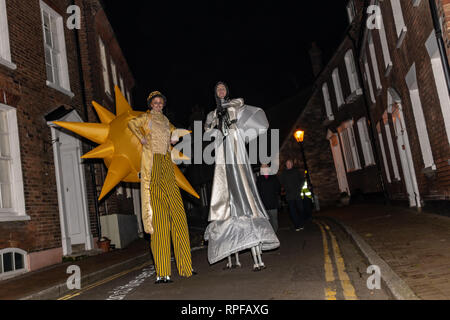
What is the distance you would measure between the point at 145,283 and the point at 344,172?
19.3 metres

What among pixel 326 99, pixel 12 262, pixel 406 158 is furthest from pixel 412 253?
pixel 326 99

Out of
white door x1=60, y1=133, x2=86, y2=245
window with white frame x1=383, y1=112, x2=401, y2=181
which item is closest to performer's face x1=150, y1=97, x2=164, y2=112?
white door x1=60, y1=133, x2=86, y2=245

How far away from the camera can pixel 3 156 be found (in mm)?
8898

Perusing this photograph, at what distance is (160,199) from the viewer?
5.75m

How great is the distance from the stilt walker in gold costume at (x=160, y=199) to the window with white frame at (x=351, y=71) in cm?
1540

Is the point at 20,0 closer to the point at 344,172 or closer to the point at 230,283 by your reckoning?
the point at 230,283

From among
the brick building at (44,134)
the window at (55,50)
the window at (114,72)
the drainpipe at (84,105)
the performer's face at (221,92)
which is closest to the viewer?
the performer's face at (221,92)

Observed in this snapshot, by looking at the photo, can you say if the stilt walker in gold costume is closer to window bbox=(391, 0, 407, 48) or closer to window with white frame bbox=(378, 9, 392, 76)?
window bbox=(391, 0, 407, 48)

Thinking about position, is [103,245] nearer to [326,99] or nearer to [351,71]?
[351,71]

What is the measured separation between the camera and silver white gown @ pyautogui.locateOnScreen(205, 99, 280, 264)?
586 cm

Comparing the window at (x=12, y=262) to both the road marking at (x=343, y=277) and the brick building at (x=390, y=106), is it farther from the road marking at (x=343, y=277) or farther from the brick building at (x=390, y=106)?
the brick building at (x=390, y=106)

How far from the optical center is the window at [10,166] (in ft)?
29.2

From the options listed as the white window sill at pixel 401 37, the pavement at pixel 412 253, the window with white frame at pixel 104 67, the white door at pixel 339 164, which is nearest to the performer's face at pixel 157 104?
the pavement at pixel 412 253

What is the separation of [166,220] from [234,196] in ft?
3.35
